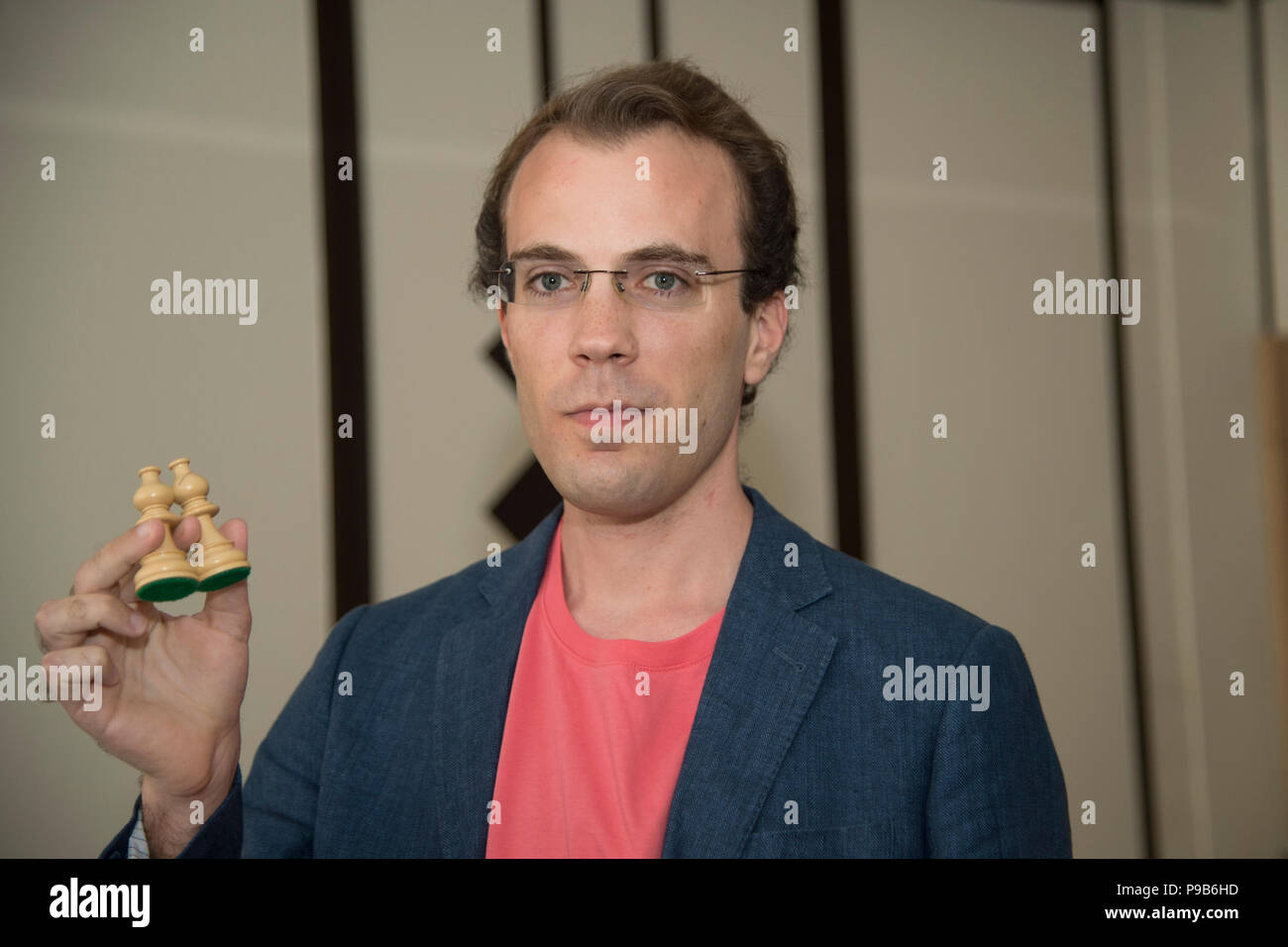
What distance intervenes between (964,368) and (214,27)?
2260 mm

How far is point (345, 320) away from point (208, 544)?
121cm

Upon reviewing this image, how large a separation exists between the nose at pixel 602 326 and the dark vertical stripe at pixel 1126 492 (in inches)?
71.8

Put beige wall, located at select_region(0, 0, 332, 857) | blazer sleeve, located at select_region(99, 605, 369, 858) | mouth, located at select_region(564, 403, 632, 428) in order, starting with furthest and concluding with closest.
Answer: beige wall, located at select_region(0, 0, 332, 857) → blazer sleeve, located at select_region(99, 605, 369, 858) → mouth, located at select_region(564, 403, 632, 428)

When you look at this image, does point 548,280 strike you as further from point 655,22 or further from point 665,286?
point 655,22

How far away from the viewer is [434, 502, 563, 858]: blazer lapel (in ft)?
5.55

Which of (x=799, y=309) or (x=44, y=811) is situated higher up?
(x=799, y=309)

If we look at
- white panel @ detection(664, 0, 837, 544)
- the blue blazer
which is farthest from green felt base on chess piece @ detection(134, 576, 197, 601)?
white panel @ detection(664, 0, 837, 544)

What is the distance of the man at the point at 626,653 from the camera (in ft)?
5.31

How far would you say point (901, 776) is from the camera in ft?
5.40

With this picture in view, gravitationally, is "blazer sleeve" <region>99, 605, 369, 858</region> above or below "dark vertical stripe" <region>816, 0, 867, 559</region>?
below

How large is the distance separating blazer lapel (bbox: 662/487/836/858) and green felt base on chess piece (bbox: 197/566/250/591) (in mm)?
784

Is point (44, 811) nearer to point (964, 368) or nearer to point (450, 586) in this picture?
point (450, 586)

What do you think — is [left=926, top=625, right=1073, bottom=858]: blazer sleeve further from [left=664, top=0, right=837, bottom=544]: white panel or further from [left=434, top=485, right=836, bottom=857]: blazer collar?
[left=664, top=0, right=837, bottom=544]: white panel
